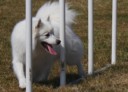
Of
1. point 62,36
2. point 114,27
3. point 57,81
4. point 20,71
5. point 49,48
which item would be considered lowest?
point 57,81

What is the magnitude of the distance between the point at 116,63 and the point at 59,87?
1.90 m

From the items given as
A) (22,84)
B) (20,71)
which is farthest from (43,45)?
(22,84)

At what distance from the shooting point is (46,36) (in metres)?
5.84

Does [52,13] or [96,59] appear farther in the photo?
[96,59]

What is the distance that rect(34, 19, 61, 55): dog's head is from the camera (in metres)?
5.77

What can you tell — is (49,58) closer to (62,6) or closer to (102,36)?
(62,6)

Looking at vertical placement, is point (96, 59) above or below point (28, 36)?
below

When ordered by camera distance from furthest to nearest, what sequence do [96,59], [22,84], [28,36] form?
[96,59]
[22,84]
[28,36]

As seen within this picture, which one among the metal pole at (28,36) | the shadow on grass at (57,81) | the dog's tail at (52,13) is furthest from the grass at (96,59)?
the dog's tail at (52,13)

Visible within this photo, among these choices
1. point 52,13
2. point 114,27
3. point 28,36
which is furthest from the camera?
point 114,27

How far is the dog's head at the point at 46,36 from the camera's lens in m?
5.77

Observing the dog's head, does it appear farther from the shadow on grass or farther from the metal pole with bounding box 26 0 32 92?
the metal pole with bounding box 26 0 32 92

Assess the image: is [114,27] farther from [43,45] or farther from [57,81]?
[43,45]

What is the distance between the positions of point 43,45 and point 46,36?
15 centimetres
